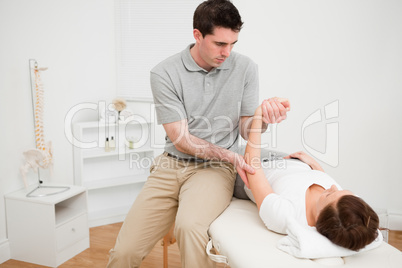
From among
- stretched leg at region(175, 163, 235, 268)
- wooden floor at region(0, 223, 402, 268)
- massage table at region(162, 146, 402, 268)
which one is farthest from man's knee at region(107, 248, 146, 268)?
wooden floor at region(0, 223, 402, 268)

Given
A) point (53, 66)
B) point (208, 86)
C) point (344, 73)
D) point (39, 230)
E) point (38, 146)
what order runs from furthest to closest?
point (344, 73) < point (53, 66) < point (38, 146) < point (39, 230) < point (208, 86)

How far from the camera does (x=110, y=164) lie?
294cm

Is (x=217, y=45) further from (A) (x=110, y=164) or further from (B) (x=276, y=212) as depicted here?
(A) (x=110, y=164)

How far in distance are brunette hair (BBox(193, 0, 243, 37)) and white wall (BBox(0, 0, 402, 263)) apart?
1.30 metres

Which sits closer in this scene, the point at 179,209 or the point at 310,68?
the point at 179,209

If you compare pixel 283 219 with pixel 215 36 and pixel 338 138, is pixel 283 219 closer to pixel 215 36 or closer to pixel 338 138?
pixel 215 36

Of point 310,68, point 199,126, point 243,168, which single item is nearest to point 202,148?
point 199,126

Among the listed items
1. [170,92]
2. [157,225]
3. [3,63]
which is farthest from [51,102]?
[157,225]

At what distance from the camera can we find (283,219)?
1206mm

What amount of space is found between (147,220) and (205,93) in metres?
0.64

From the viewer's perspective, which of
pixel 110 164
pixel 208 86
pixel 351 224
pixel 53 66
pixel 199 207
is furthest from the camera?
pixel 110 164

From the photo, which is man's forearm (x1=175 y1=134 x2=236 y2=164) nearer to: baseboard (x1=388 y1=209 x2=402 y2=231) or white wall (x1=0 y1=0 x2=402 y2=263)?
white wall (x1=0 y1=0 x2=402 y2=263)

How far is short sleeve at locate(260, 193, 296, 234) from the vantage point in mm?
1212

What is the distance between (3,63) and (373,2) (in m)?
2.53
